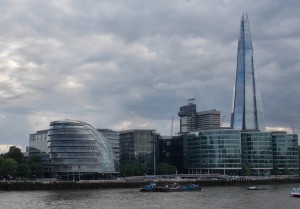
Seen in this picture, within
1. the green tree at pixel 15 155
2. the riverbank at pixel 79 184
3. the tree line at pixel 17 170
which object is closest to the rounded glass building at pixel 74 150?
the tree line at pixel 17 170

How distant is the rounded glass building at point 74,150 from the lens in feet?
566

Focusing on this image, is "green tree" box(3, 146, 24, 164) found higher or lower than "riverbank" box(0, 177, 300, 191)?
higher

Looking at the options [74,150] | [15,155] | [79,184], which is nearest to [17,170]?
[74,150]

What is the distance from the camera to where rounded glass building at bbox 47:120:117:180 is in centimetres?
17262

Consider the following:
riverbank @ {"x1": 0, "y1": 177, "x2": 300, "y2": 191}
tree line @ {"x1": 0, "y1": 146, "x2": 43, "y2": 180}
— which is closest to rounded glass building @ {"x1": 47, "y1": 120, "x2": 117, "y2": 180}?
tree line @ {"x1": 0, "y1": 146, "x2": 43, "y2": 180}

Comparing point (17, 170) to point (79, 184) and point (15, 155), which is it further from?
point (79, 184)

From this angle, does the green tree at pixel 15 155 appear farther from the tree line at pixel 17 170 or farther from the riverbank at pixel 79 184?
the riverbank at pixel 79 184

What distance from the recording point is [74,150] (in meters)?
172

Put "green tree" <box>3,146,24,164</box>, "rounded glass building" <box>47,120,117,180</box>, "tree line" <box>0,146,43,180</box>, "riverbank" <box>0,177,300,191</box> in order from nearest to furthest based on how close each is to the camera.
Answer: "riverbank" <box>0,177,300,191</box>
"tree line" <box>0,146,43,180</box>
"rounded glass building" <box>47,120,117,180</box>
"green tree" <box>3,146,24,164</box>

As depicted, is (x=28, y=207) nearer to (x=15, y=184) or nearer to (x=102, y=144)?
(x=15, y=184)

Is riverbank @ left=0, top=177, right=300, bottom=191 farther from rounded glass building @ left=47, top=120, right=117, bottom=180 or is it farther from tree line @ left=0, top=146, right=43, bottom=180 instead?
rounded glass building @ left=47, top=120, right=117, bottom=180

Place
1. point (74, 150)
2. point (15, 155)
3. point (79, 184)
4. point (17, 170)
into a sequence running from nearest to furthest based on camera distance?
point (79, 184)
point (17, 170)
point (74, 150)
point (15, 155)

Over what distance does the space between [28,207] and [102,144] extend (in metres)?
104

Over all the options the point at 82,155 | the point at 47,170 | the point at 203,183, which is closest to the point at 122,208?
the point at 203,183
